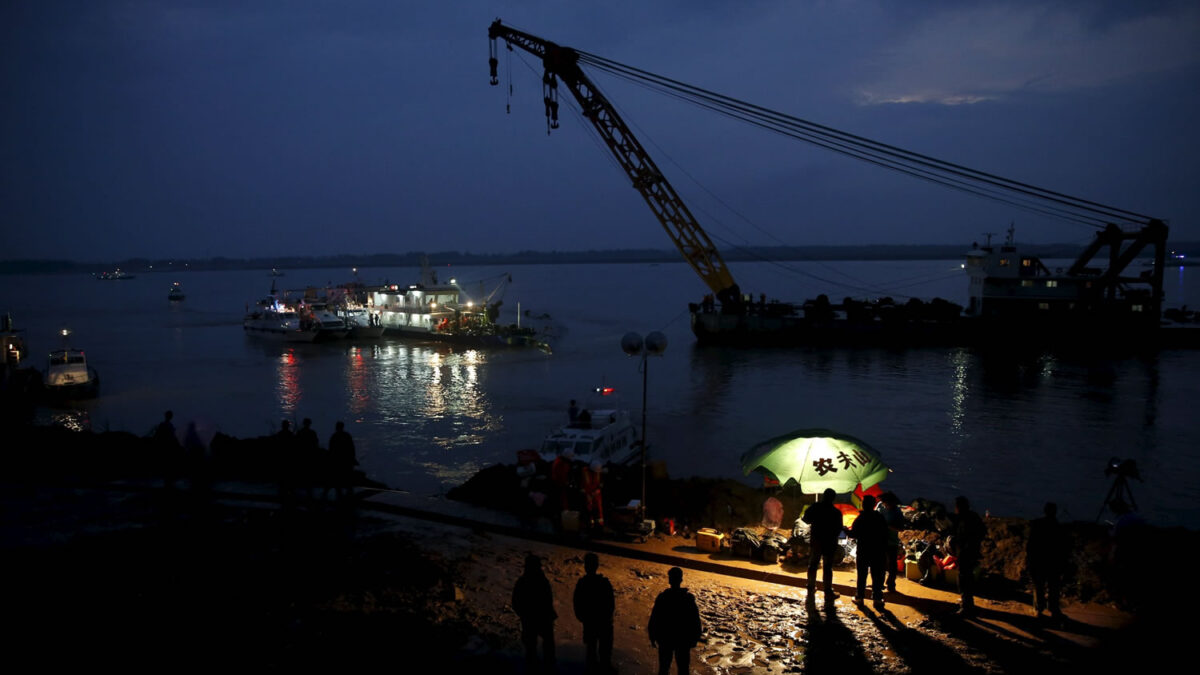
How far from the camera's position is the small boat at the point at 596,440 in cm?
1562

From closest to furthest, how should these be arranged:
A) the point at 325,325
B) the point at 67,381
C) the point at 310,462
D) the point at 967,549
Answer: the point at 967,549 < the point at 310,462 < the point at 67,381 < the point at 325,325

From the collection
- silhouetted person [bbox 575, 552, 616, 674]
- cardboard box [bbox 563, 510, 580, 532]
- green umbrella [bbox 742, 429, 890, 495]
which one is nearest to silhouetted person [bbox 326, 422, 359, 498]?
cardboard box [bbox 563, 510, 580, 532]

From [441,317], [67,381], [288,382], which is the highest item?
[441,317]

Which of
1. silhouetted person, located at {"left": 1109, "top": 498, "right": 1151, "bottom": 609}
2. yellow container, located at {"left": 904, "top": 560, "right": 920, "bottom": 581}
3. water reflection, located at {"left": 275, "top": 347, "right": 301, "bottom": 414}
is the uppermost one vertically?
silhouetted person, located at {"left": 1109, "top": 498, "right": 1151, "bottom": 609}

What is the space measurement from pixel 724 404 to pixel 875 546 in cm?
2297

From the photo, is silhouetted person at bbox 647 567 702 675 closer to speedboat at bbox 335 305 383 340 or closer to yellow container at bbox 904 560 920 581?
yellow container at bbox 904 560 920 581

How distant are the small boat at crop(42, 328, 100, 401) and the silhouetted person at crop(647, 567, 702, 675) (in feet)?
105

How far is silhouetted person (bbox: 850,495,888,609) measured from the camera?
661 centimetres

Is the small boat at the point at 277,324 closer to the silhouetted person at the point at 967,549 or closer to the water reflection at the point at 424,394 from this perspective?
the water reflection at the point at 424,394

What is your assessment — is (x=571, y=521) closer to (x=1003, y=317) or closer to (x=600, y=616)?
(x=600, y=616)

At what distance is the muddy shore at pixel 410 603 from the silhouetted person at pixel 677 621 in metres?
0.80

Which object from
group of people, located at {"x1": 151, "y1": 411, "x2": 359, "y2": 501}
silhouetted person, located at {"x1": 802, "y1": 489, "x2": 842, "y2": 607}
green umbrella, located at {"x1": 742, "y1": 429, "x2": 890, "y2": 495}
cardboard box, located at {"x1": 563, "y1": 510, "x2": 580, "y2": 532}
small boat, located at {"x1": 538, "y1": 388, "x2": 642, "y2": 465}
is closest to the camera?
silhouetted person, located at {"x1": 802, "y1": 489, "x2": 842, "y2": 607}

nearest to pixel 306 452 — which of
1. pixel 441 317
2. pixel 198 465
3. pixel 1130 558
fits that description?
pixel 198 465

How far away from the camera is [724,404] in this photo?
96.6 feet
